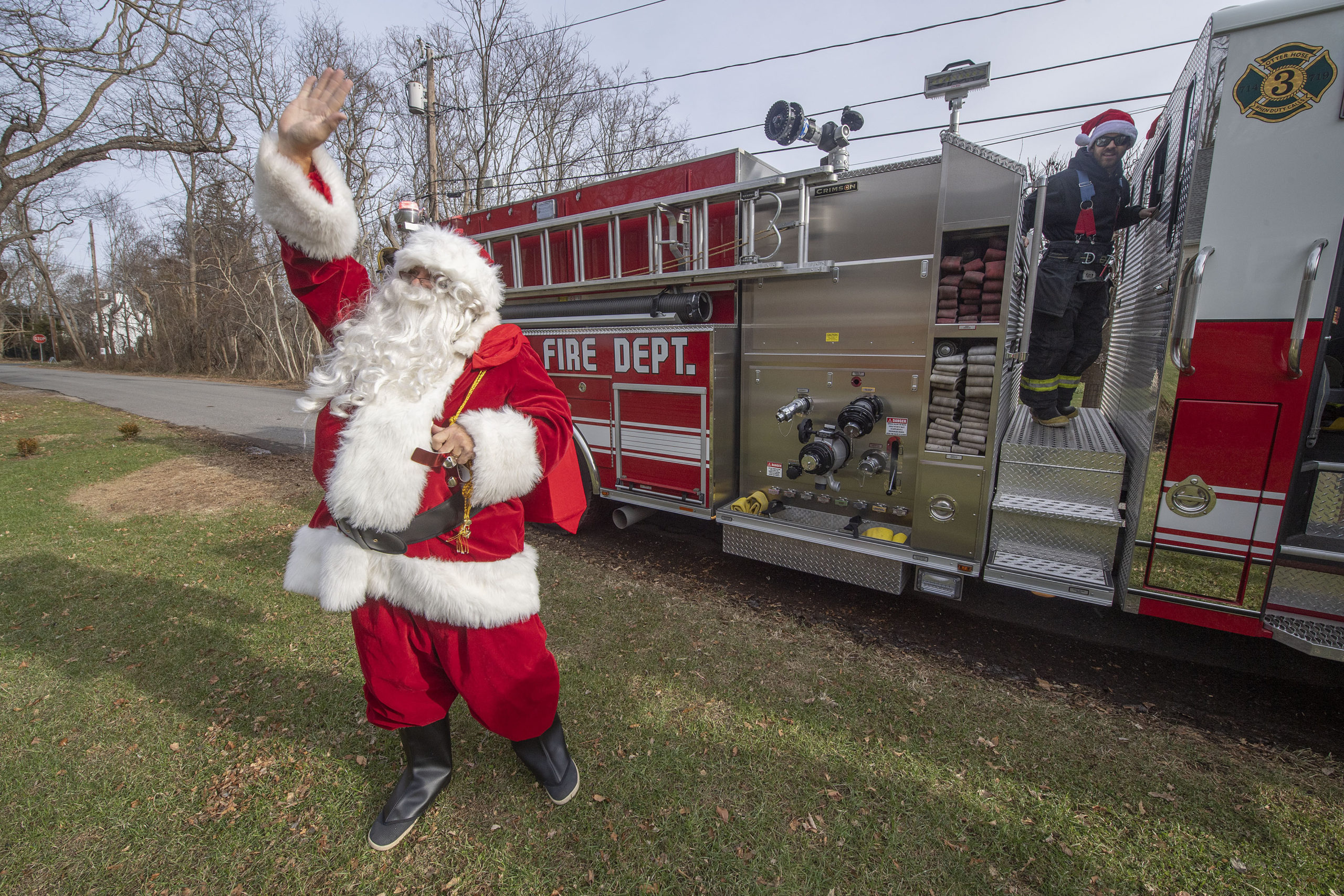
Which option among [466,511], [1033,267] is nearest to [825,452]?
[1033,267]

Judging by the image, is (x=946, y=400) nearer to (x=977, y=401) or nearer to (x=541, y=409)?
(x=977, y=401)

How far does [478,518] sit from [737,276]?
2458 millimetres

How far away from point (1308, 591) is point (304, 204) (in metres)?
4.03

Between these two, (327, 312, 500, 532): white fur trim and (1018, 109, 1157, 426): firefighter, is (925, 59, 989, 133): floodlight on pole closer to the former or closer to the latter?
(1018, 109, 1157, 426): firefighter

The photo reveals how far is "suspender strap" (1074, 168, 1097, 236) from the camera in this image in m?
3.51

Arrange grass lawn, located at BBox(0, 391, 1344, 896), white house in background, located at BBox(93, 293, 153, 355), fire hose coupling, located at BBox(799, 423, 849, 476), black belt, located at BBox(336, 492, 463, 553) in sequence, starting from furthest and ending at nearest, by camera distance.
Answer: white house in background, located at BBox(93, 293, 153, 355)
fire hose coupling, located at BBox(799, 423, 849, 476)
grass lawn, located at BBox(0, 391, 1344, 896)
black belt, located at BBox(336, 492, 463, 553)

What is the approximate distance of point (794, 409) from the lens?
3.78 metres

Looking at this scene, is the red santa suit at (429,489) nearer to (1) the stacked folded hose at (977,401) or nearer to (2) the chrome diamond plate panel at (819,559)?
(2) the chrome diamond plate panel at (819,559)

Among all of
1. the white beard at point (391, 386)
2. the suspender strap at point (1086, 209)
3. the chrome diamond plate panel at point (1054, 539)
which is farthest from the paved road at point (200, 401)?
the suspender strap at point (1086, 209)

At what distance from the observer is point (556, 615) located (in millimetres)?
3770

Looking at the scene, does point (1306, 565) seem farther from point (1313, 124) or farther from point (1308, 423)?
point (1313, 124)

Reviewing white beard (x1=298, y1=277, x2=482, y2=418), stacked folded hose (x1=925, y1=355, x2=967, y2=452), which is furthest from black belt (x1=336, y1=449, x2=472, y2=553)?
stacked folded hose (x1=925, y1=355, x2=967, y2=452)

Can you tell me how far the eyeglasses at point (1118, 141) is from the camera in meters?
3.47

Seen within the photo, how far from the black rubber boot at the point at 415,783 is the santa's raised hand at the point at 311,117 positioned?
1.99 m
